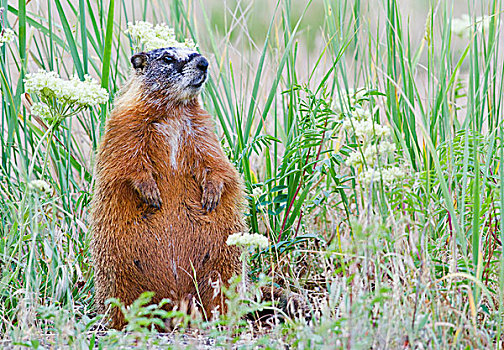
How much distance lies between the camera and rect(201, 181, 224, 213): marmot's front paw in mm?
A: 3762

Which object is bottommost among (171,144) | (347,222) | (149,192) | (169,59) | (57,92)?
(347,222)

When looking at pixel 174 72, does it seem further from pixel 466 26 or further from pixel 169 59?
pixel 466 26

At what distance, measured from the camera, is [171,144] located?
385 cm

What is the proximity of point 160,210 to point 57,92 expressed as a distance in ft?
2.86

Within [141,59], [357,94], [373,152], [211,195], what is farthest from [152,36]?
[373,152]

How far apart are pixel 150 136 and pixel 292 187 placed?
Result: 91 cm

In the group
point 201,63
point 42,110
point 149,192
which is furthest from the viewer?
point 201,63

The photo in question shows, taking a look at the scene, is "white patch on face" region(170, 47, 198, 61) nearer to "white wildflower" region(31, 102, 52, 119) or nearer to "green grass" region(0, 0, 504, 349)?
"green grass" region(0, 0, 504, 349)

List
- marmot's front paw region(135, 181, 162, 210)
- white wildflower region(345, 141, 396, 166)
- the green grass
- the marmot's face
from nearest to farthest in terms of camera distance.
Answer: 1. the green grass
2. white wildflower region(345, 141, 396, 166)
3. marmot's front paw region(135, 181, 162, 210)
4. the marmot's face

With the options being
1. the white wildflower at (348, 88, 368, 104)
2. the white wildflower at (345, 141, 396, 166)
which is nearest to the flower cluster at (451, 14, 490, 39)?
the white wildflower at (348, 88, 368, 104)

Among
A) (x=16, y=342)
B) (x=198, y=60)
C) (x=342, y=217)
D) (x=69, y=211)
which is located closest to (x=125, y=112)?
(x=198, y=60)

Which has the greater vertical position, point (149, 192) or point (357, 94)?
point (357, 94)

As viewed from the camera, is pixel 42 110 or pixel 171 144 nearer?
pixel 42 110

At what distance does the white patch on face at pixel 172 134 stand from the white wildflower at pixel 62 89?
559 mm
